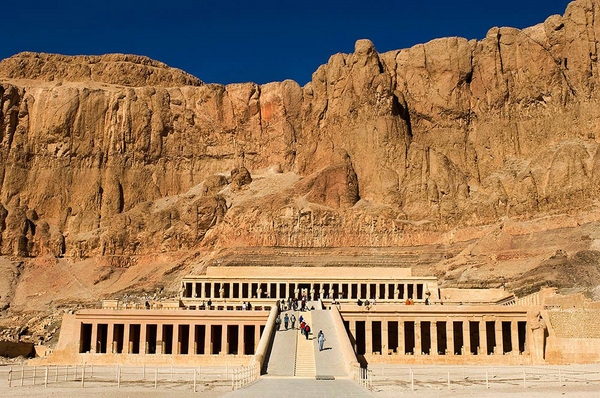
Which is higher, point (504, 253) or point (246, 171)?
point (246, 171)

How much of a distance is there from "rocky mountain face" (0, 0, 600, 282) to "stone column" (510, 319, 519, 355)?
6237 cm

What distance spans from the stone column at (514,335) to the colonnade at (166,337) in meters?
18.9

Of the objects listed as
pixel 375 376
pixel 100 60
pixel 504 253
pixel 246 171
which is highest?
pixel 100 60

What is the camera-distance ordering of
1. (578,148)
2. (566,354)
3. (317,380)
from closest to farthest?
(317,380)
(566,354)
(578,148)

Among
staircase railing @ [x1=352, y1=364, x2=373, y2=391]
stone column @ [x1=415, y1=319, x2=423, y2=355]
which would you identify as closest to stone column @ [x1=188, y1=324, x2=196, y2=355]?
stone column @ [x1=415, y1=319, x2=423, y2=355]

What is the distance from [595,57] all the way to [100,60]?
103 metres

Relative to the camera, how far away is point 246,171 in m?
158

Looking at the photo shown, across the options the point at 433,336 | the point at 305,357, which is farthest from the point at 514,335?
the point at 305,357

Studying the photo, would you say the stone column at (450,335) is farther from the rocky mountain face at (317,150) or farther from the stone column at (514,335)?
the rocky mountain face at (317,150)

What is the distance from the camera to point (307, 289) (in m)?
99.6

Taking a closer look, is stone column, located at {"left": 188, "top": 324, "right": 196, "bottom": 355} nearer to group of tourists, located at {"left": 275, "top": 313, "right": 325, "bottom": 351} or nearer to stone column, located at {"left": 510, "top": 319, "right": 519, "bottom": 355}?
group of tourists, located at {"left": 275, "top": 313, "right": 325, "bottom": 351}

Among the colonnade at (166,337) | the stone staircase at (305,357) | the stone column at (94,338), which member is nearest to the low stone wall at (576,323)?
the stone staircase at (305,357)

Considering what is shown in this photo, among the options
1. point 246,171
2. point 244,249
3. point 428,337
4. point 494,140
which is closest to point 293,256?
point 244,249

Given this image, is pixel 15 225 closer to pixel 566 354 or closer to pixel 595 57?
pixel 595 57
